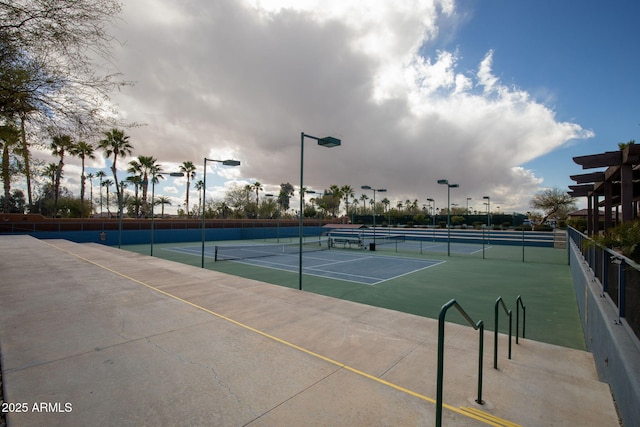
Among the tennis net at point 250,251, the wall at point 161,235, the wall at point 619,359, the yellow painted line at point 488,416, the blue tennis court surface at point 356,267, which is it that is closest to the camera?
the wall at point 619,359

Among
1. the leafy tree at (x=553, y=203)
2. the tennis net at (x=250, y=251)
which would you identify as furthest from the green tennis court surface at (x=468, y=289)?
the leafy tree at (x=553, y=203)

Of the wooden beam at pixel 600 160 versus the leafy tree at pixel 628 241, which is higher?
the wooden beam at pixel 600 160

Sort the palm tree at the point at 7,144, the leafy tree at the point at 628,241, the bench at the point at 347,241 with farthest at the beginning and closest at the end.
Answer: the bench at the point at 347,241 < the palm tree at the point at 7,144 < the leafy tree at the point at 628,241

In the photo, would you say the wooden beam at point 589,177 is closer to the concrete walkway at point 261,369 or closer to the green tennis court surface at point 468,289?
the green tennis court surface at point 468,289

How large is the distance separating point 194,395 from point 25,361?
10.1 feet

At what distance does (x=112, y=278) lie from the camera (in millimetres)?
11602

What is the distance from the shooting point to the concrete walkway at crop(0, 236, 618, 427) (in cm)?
362

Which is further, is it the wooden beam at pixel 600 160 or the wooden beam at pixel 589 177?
the wooden beam at pixel 589 177

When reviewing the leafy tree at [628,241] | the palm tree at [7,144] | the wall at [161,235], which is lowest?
the wall at [161,235]

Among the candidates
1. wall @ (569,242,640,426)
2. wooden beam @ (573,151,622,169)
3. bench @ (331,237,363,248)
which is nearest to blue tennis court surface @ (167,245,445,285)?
bench @ (331,237,363,248)

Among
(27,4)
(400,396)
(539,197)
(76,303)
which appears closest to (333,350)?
(400,396)

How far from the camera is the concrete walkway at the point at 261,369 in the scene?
3617 mm

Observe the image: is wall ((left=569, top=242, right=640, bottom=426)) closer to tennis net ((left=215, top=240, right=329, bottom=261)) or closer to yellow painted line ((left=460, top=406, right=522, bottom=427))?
yellow painted line ((left=460, top=406, right=522, bottom=427))

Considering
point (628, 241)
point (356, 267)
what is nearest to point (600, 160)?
point (628, 241)
